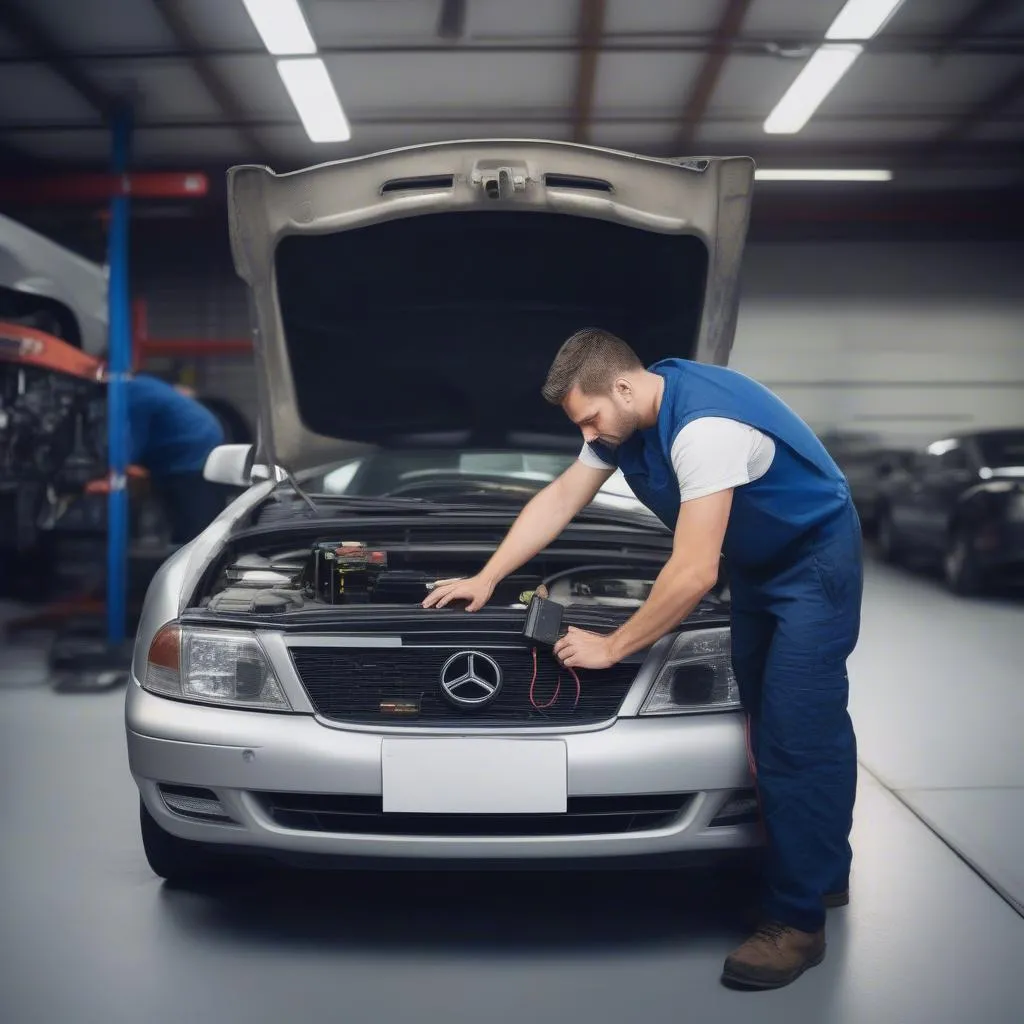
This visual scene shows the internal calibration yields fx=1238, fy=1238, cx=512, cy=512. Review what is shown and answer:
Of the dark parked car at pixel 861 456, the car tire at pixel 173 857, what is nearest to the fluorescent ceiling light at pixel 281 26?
the car tire at pixel 173 857

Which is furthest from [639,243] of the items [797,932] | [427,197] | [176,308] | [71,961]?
[176,308]

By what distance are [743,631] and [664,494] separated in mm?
313

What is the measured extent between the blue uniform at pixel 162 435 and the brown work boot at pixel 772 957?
4552 mm

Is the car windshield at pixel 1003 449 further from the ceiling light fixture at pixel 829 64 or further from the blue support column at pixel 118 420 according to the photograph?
the blue support column at pixel 118 420

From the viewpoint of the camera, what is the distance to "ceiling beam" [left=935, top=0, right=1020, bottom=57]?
7605 millimetres

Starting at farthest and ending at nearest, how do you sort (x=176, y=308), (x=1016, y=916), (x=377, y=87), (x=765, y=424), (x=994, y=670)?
(x=176, y=308)
(x=377, y=87)
(x=994, y=670)
(x=1016, y=916)
(x=765, y=424)

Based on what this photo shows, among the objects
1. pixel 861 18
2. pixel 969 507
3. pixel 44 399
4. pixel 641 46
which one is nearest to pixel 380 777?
pixel 44 399

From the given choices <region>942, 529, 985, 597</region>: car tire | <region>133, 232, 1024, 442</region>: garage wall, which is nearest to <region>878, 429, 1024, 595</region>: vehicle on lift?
<region>942, 529, 985, 597</region>: car tire

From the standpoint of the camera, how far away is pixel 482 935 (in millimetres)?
2523

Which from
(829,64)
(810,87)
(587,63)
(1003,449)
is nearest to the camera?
(829,64)

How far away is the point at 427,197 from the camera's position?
9.64 ft

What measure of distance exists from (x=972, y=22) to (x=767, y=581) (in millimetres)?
6851

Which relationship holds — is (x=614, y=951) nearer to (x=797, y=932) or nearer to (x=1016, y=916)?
(x=797, y=932)

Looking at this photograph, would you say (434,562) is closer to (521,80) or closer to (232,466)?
(232,466)
